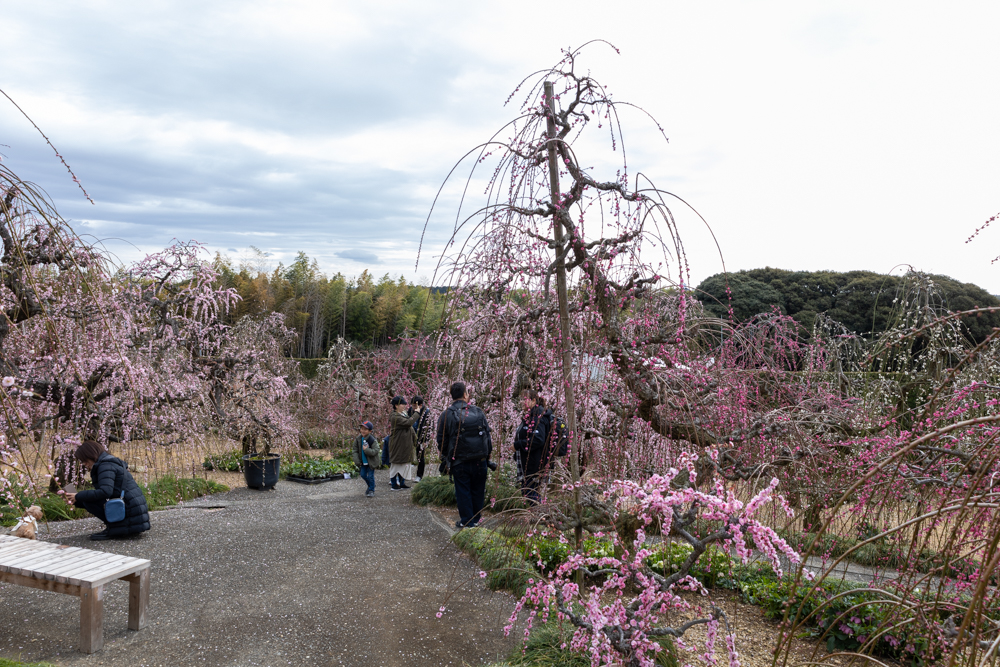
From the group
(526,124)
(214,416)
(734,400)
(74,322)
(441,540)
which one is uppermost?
(526,124)

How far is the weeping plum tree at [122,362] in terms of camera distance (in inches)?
169

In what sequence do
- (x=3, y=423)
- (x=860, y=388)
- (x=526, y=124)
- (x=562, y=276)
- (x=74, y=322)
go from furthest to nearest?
(x=860, y=388)
(x=74, y=322)
(x=3, y=423)
(x=562, y=276)
(x=526, y=124)

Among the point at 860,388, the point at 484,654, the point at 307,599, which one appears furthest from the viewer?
the point at 860,388

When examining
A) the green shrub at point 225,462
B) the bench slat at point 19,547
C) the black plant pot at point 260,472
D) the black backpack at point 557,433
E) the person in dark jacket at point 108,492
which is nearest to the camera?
the black backpack at point 557,433

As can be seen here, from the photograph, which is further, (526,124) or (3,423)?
(3,423)

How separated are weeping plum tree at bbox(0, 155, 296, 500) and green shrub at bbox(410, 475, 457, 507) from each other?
2477 mm

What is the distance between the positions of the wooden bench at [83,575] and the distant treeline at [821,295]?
40.4ft

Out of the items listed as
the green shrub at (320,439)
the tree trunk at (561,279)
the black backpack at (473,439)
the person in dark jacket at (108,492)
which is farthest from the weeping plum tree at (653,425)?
the green shrub at (320,439)

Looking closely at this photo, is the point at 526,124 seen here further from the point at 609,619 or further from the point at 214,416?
the point at 214,416

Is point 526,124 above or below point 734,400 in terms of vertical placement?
above

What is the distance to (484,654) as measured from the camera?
10.5 feet

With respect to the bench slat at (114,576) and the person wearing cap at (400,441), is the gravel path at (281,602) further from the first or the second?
the person wearing cap at (400,441)

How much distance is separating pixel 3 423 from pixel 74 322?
41.1 inches

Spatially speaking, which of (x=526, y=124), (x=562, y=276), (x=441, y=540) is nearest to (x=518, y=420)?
(x=441, y=540)
